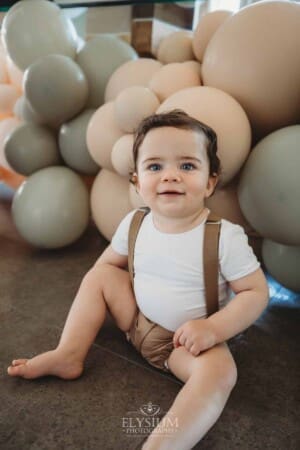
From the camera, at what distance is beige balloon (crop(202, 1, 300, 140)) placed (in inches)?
33.1

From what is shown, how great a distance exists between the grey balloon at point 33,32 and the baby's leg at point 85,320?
0.76m

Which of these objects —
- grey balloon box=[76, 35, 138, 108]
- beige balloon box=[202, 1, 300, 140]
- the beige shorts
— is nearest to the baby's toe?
the beige shorts

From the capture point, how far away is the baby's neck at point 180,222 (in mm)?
729

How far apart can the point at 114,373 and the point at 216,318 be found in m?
0.23

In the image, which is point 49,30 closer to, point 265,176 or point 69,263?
point 69,263

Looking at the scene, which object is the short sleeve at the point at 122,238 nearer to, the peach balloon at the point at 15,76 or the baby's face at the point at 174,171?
the baby's face at the point at 174,171

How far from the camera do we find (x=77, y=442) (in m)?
0.61

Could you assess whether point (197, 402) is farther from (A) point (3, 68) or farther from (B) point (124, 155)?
(A) point (3, 68)

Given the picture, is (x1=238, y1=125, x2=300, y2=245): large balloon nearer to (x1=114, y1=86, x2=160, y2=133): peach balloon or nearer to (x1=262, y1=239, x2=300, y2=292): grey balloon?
(x1=262, y1=239, x2=300, y2=292): grey balloon

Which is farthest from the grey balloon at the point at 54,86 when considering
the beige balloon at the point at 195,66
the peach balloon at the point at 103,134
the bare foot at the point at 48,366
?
the bare foot at the point at 48,366

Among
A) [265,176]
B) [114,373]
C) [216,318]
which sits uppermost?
[265,176]

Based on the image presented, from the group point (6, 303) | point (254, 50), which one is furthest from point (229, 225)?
point (6, 303)

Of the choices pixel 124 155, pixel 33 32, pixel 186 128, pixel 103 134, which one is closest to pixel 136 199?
pixel 124 155

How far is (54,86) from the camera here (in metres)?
1.11
